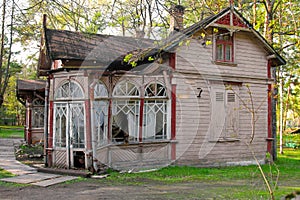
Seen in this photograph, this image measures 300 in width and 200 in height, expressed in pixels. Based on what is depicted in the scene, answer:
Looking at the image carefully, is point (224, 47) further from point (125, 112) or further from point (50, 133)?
point (50, 133)

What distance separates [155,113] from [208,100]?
2.31 meters

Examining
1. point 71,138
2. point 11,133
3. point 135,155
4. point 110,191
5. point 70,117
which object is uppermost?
point 70,117

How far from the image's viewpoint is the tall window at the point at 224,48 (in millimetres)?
14406

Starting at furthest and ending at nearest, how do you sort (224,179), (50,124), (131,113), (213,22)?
1. (213,22)
2. (131,113)
3. (50,124)
4. (224,179)

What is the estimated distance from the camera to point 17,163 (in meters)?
14.2

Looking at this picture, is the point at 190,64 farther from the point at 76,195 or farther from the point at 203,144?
the point at 76,195

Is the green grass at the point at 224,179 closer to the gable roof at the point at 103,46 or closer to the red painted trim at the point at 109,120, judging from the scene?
the red painted trim at the point at 109,120

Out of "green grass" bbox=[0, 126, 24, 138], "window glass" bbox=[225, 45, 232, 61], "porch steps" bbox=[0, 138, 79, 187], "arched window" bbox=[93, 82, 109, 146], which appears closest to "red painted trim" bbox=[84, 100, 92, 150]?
"arched window" bbox=[93, 82, 109, 146]

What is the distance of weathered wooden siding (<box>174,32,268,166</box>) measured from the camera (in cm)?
1342

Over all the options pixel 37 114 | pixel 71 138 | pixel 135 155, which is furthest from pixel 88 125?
pixel 37 114

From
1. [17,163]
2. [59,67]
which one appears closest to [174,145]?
[59,67]

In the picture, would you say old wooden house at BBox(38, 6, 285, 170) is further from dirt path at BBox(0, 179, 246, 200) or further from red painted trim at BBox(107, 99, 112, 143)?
dirt path at BBox(0, 179, 246, 200)

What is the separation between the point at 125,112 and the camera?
12.4m

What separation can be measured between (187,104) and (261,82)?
3805mm
